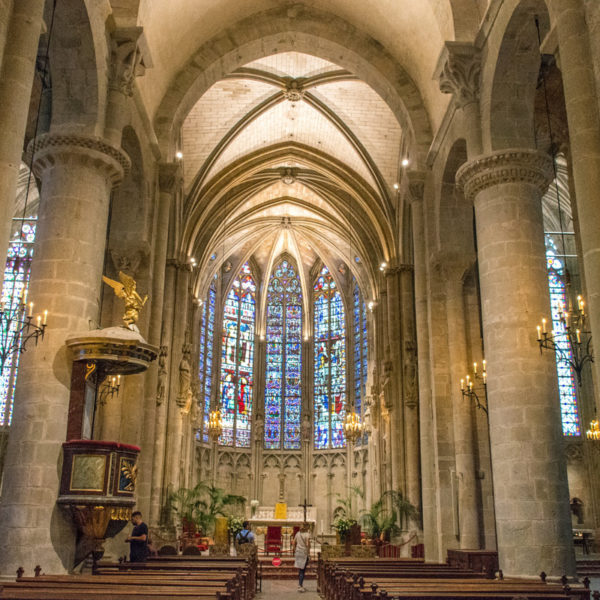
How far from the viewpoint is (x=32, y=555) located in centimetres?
990

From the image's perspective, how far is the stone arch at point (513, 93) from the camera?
42.2 feet

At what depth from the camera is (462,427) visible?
1518 cm

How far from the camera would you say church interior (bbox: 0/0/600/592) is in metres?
10.4

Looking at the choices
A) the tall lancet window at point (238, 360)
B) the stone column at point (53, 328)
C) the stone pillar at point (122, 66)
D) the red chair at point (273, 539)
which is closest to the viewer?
the stone column at point (53, 328)

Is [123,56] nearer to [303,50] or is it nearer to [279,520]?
[303,50]

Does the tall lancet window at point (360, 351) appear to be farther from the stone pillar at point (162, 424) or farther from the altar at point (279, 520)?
the stone pillar at point (162, 424)

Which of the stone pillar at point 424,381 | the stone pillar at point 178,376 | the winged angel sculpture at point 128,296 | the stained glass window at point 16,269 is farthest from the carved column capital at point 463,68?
the stained glass window at point 16,269

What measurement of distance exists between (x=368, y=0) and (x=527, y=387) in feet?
36.8

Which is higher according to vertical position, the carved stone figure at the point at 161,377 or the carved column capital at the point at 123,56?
the carved column capital at the point at 123,56

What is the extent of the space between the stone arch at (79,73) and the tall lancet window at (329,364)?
84.5 feet

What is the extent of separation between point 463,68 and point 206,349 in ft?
79.2

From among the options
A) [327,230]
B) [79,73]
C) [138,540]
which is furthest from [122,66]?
[327,230]

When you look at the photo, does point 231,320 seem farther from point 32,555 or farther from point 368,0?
point 32,555

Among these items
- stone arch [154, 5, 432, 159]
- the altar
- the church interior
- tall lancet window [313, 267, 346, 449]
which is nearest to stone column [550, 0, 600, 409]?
the church interior
